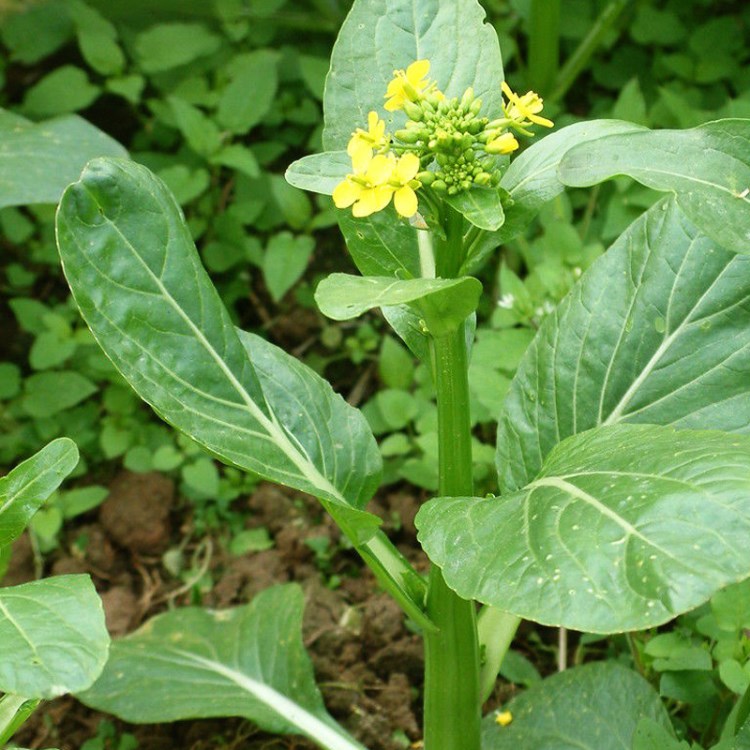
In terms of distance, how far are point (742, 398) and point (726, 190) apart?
0.39 meters

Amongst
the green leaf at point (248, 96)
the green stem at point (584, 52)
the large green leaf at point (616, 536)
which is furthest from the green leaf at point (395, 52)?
the green stem at point (584, 52)

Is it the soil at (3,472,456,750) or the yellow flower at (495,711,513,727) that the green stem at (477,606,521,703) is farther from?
the soil at (3,472,456,750)

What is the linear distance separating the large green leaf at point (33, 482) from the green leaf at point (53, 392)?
1.09m

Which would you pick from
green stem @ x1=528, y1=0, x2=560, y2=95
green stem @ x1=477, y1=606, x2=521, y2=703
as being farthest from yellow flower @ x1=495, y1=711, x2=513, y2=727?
green stem @ x1=528, y1=0, x2=560, y2=95

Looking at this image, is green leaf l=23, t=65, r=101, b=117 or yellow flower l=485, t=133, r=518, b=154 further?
green leaf l=23, t=65, r=101, b=117

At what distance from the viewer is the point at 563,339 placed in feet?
5.19

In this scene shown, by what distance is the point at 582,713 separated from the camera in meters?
1.67

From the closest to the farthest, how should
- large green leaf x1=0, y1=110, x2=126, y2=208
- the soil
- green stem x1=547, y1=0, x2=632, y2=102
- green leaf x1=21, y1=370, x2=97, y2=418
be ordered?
the soil < large green leaf x1=0, y1=110, x2=126, y2=208 < green leaf x1=21, y1=370, x2=97, y2=418 < green stem x1=547, y1=0, x2=632, y2=102

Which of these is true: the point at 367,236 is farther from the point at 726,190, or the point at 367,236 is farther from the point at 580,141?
the point at 726,190

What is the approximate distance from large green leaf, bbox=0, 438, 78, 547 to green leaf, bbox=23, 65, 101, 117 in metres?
1.56

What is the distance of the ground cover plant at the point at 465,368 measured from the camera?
113 centimetres

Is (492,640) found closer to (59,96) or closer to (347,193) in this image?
(347,193)

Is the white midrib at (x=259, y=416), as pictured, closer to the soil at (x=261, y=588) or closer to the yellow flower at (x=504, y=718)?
the yellow flower at (x=504, y=718)

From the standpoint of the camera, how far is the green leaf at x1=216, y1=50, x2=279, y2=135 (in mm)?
2650
